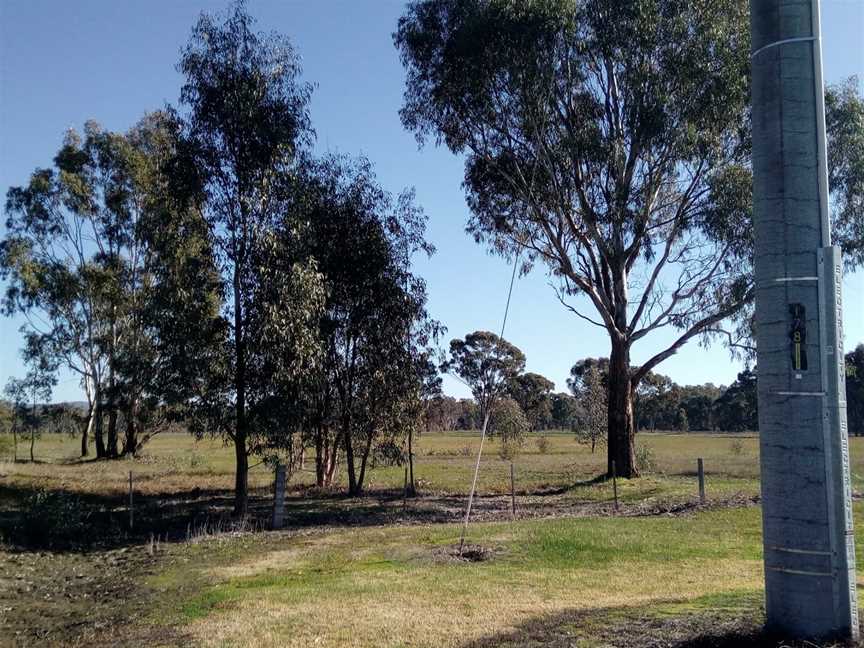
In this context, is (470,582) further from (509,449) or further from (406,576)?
(509,449)

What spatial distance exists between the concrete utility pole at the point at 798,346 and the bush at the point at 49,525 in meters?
14.5

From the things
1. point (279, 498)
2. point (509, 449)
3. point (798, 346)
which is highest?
point (798, 346)

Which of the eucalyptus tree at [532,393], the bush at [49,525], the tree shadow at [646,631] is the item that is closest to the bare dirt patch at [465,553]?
the tree shadow at [646,631]

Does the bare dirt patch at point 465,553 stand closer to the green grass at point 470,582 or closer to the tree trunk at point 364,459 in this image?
the green grass at point 470,582

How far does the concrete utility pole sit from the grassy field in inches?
24.0

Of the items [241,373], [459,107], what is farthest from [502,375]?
[241,373]

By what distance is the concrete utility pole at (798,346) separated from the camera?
16.3ft

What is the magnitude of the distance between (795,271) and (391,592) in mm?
6011

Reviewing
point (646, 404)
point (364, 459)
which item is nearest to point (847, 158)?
point (364, 459)

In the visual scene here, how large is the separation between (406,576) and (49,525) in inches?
367

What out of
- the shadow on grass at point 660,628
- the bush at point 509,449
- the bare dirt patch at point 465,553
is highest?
the shadow on grass at point 660,628

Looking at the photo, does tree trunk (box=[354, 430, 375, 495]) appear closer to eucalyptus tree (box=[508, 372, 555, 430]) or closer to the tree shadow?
the tree shadow

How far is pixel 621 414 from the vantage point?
83.4ft

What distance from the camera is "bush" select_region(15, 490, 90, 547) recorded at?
15.7m
